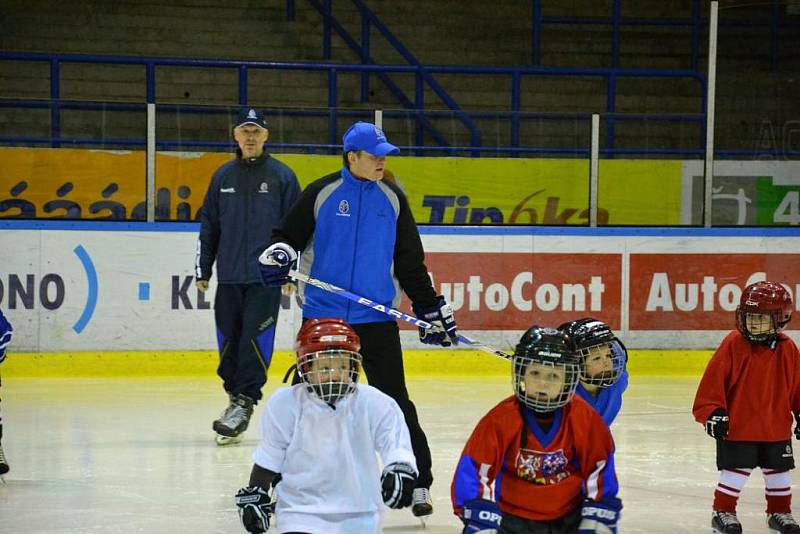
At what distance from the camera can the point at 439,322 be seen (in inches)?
199

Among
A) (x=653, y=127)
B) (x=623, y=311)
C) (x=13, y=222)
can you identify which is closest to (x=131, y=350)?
(x=13, y=222)

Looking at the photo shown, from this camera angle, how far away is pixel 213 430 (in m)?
7.04

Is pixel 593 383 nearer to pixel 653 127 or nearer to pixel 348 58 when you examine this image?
pixel 653 127

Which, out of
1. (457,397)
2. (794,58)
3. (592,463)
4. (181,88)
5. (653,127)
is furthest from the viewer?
(794,58)

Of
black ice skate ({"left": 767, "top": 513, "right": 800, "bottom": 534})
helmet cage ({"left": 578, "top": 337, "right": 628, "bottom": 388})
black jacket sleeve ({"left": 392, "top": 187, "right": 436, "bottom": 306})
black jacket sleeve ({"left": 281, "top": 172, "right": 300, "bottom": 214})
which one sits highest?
black jacket sleeve ({"left": 281, "top": 172, "right": 300, "bottom": 214})

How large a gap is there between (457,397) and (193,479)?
2976 millimetres

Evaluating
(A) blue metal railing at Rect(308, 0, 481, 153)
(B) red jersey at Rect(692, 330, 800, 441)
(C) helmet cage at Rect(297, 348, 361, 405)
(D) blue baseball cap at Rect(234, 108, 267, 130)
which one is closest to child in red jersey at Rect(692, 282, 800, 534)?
(B) red jersey at Rect(692, 330, 800, 441)

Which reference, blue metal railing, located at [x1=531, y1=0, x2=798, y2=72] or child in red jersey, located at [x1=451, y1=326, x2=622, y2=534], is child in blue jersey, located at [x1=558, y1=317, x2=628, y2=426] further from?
blue metal railing, located at [x1=531, y1=0, x2=798, y2=72]

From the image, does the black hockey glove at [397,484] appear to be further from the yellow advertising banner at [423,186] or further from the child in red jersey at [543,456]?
the yellow advertising banner at [423,186]

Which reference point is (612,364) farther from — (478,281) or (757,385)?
A: (478,281)

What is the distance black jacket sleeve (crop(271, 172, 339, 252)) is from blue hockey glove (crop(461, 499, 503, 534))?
205 centimetres

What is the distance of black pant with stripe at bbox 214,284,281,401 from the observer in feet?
22.0

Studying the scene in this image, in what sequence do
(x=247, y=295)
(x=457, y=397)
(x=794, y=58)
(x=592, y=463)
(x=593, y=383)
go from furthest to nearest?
1. (x=794, y=58)
2. (x=457, y=397)
3. (x=247, y=295)
4. (x=593, y=383)
5. (x=592, y=463)

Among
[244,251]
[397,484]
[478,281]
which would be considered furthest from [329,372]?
[478,281]
